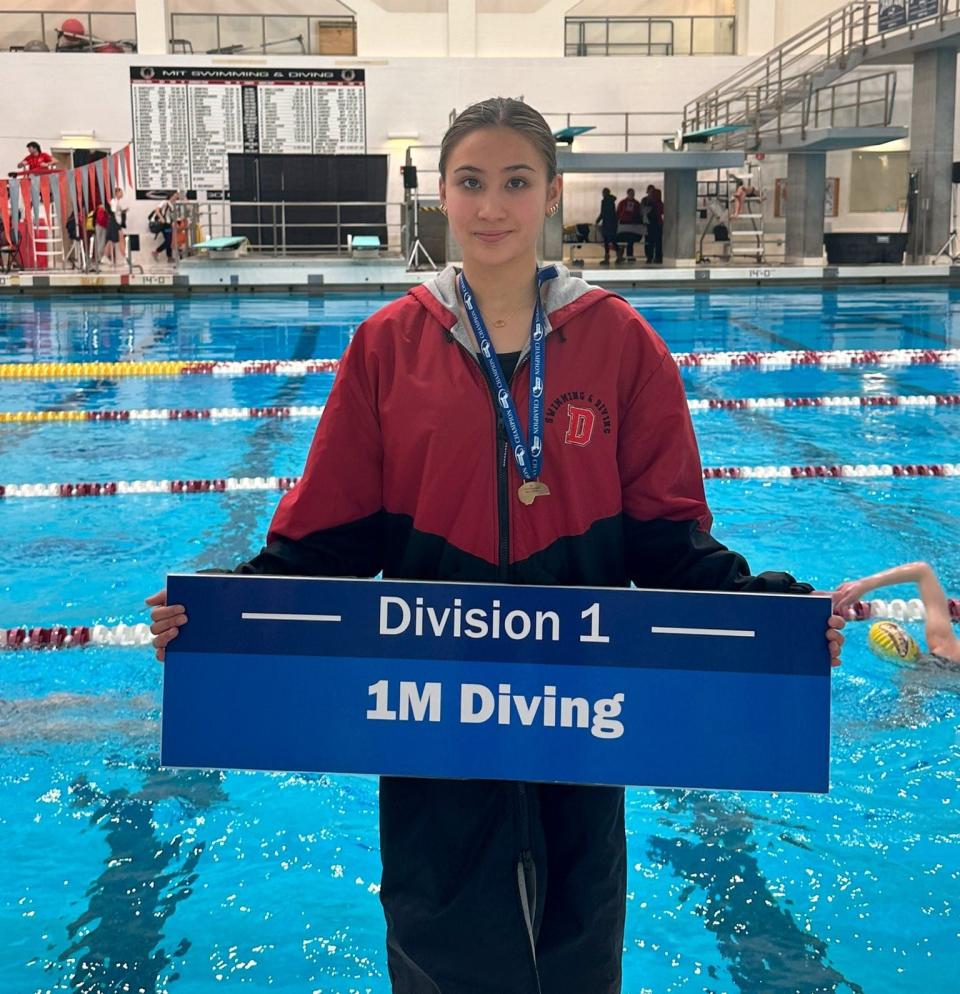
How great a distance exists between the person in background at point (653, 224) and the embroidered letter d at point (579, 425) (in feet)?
68.5

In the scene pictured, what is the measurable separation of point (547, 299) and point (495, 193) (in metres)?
0.15

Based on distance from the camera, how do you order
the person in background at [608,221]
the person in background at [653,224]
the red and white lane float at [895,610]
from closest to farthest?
the red and white lane float at [895,610] → the person in background at [608,221] → the person in background at [653,224]

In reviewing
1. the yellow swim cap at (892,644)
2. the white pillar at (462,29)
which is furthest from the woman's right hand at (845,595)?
the white pillar at (462,29)

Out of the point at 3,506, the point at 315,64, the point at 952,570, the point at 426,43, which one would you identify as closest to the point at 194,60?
the point at 315,64

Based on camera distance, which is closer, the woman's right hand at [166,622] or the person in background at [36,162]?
the woman's right hand at [166,622]

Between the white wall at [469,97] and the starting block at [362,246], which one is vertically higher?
the white wall at [469,97]

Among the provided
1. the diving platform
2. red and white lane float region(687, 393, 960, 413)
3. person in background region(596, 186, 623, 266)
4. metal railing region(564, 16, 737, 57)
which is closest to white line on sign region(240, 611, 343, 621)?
red and white lane float region(687, 393, 960, 413)

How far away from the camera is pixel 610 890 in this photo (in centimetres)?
154

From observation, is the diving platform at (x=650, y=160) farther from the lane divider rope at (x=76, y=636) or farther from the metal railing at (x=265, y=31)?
the lane divider rope at (x=76, y=636)

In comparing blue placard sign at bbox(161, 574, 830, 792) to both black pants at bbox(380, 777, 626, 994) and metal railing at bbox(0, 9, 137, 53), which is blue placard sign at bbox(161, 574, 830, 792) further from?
metal railing at bbox(0, 9, 137, 53)

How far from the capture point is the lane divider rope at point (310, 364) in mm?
9836

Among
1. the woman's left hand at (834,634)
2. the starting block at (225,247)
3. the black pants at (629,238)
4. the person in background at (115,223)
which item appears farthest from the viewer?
the black pants at (629,238)

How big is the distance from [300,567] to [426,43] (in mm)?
23555

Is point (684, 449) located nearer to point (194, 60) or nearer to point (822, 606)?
point (822, 606)
